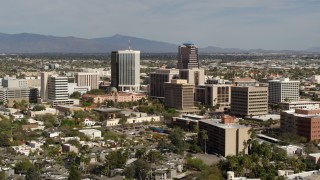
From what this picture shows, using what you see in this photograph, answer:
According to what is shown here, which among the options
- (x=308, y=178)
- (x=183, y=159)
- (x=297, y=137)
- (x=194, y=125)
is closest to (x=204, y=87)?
(x=194, y=125)

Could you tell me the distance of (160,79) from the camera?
6544 cm

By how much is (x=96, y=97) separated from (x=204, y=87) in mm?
12250

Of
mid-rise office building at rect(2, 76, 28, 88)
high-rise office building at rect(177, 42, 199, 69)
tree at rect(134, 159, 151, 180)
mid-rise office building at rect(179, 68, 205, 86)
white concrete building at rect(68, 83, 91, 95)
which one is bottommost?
tree at rect(134, 159, 151, 180)

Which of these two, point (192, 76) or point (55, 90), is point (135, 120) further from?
point (192, 76)

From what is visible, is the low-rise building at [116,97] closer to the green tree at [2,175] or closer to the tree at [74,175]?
the green tree at [2,175]

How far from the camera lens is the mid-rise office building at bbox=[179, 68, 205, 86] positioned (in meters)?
65.1

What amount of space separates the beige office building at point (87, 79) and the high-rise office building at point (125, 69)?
491 cm

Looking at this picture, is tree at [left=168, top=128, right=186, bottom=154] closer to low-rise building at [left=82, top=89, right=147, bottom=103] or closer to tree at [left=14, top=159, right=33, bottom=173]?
tree at [left=14, top=159, right=33, bottom=173]

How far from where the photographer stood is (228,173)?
26.9 meters

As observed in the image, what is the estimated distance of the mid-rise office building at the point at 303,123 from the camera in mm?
38438

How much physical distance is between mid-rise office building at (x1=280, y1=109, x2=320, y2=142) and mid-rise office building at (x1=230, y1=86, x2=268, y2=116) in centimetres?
801

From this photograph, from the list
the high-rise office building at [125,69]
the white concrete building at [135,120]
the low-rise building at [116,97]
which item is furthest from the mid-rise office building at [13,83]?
the white concrete building at [135,120]

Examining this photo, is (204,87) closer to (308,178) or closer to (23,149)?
(23,149)

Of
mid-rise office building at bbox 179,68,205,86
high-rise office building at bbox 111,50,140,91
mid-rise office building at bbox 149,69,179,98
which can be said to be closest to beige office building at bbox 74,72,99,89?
high-rise office building at bbox 111,50,140,91
